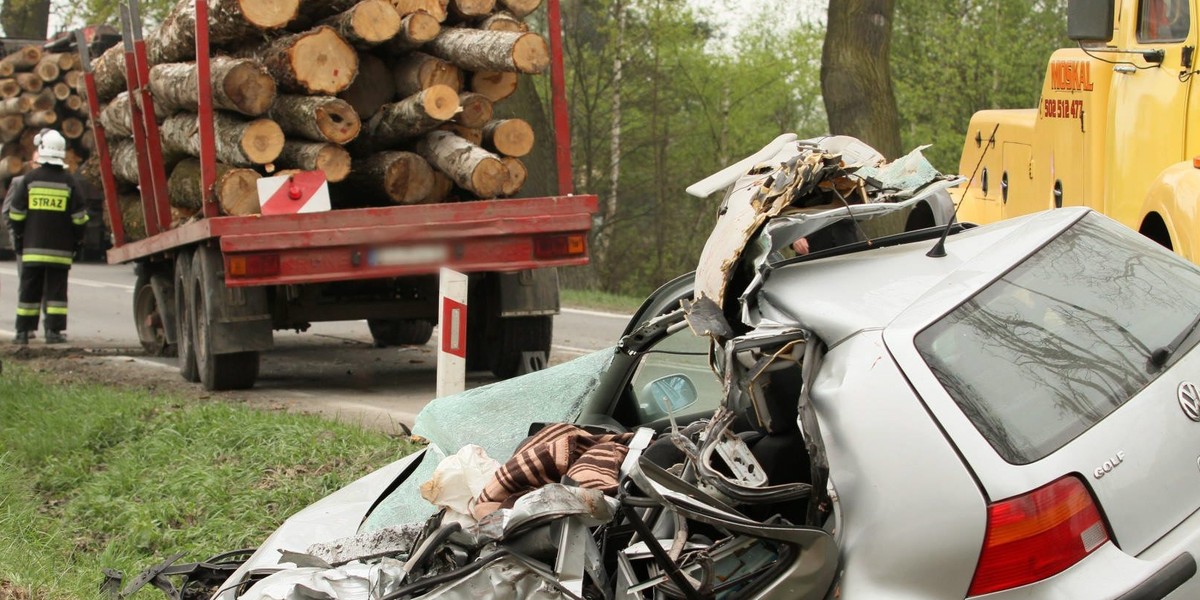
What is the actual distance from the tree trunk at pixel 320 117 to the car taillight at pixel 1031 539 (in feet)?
23.3

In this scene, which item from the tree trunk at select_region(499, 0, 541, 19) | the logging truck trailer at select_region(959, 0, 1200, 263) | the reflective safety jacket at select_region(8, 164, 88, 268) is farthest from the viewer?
the reflective safety jacket at select_region(8, 164, 88, 268)

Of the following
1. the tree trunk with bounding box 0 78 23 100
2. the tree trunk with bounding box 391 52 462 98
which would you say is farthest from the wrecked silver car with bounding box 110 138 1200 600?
the tree trunk with bounding box 0 78 23 100

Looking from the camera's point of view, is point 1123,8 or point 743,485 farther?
point 1123,8

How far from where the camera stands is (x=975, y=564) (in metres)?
2.50

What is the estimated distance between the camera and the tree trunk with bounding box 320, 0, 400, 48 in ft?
29.3

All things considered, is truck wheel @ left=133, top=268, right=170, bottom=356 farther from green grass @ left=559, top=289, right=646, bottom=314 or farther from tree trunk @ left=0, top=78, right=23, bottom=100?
tree trunk @ left=0, top=78, right=23, bottom=100

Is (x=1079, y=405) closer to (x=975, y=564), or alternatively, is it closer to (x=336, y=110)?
(x=975, y=564)

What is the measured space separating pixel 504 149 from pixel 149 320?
3.87 m

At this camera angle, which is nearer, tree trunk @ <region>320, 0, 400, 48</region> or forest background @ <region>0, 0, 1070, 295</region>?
tree trunk @ <region>320, 0, 400, 48</region>

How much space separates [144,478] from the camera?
20.9 ft

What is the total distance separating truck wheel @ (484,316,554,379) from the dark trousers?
187 inches

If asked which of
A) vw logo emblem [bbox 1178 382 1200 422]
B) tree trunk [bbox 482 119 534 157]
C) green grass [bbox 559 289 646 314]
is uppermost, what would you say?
tree trunk [bbox 482 119 534 157]

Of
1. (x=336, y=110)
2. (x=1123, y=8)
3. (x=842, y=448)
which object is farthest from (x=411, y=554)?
(x=336, y=110)

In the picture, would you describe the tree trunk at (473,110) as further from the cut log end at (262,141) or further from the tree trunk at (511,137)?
the cut log end at (262,141)
